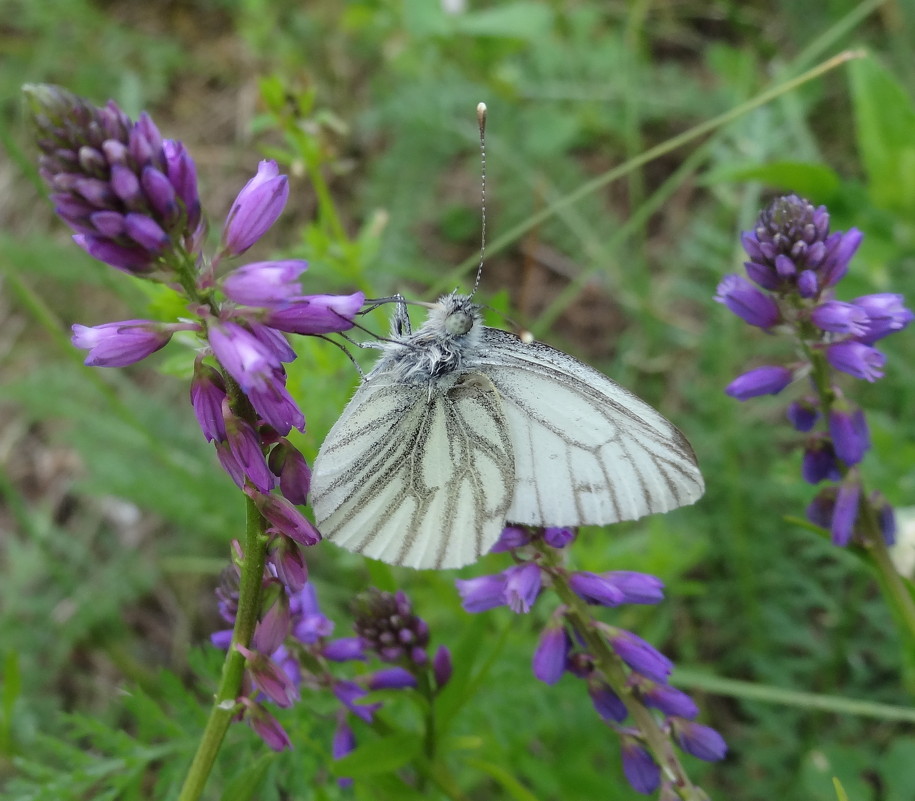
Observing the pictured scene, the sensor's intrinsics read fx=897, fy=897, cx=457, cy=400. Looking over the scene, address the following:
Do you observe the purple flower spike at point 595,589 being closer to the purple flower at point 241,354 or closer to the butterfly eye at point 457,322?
the butterfly eye at point 457,322

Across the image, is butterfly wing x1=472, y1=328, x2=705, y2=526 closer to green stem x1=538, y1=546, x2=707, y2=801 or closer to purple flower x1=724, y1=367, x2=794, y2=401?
green stem x1=538, y1=546, x2=707, y2=801

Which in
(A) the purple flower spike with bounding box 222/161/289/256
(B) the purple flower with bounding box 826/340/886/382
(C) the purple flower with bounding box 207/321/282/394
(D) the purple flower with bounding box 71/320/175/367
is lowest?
(D) the purple flower with bounding box 71/320/175/367

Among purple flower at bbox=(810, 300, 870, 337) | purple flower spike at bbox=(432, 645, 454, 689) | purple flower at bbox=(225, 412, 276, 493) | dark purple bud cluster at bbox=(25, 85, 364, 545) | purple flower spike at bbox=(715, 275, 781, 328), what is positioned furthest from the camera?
purple flower spike at bbox=(432, 645, 454, 689)

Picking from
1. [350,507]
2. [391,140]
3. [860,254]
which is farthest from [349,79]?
[350,507]

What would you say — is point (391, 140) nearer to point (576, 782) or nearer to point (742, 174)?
point (742, 174)

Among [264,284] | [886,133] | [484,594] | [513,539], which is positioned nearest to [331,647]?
[484,594]

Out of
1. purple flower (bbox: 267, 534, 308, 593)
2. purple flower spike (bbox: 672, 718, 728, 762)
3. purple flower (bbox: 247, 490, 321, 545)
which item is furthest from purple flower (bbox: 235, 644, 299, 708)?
purple flower spike (bbox: 672, 718, 728, 762)

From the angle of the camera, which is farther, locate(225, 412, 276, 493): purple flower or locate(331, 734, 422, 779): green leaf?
locate(331, 734, 422, 779): green leaf
